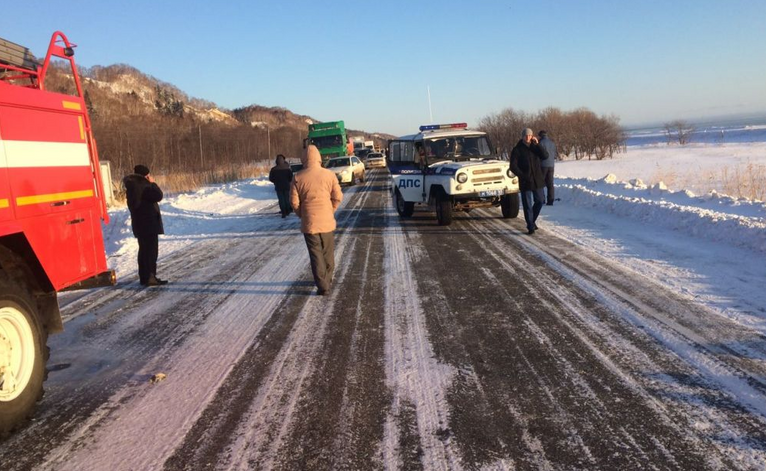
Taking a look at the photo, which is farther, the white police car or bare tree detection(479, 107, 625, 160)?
bare tree detection(479, 107, 625, 160)

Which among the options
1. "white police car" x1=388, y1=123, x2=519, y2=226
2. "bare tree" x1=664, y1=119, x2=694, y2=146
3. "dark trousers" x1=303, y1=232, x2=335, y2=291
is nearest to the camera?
"dark trousers" x1=303, y1=232, x2=335, y2=291

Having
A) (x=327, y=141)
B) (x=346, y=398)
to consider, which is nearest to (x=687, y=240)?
(x=346, y=398)

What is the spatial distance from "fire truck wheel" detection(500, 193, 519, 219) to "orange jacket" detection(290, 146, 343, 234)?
648 cm

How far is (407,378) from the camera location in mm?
4086

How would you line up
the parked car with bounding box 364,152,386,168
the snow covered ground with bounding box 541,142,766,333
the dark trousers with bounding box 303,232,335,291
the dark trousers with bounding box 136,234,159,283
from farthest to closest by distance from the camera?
the parked car with bounding box 364,152,386,168
the dark trousers with bounding box 136,234,159,283
the dark trousers with bounding box 303,232,335,291
the snow covered ground with bounding box 541,142,766,333

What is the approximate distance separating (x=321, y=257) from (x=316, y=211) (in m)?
0.60

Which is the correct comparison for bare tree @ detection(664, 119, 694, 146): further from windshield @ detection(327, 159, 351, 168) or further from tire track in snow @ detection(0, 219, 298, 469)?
tire track in snow @ detection(0, 219, 298, 469)

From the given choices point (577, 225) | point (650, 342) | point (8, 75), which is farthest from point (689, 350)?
point (577, 225)

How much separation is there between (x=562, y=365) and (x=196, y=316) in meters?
4.05

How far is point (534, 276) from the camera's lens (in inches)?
278

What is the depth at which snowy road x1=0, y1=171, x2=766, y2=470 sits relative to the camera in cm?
309

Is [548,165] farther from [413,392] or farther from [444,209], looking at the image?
[413,392]

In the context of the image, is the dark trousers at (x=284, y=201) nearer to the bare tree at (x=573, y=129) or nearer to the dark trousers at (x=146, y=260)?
the dark trousers at (x=146, y=260)

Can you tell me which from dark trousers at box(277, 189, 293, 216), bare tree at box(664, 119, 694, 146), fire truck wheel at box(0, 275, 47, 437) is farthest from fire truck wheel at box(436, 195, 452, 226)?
bare tree at box(664, 119, 694, 146)
